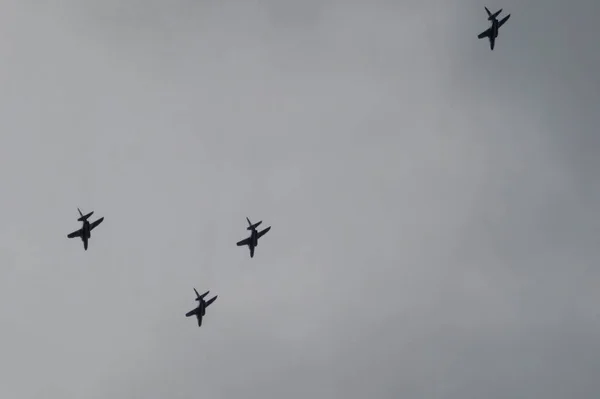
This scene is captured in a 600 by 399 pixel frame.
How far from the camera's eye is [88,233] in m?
198
